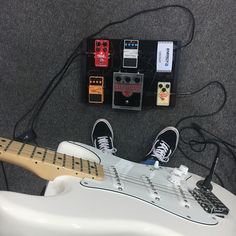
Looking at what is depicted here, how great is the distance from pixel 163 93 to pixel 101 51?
0.28 meters

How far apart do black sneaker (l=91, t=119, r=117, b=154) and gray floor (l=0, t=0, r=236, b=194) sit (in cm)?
4

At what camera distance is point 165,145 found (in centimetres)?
125

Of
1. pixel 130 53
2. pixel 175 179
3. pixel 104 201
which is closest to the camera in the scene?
pixel 104 201

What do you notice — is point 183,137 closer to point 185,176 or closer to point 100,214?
point 185,176

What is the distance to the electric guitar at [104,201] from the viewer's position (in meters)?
0.65

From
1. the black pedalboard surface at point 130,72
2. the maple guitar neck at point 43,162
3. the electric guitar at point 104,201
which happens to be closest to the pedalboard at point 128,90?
the black pedalboard surface at point 130,72

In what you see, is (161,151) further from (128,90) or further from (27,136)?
(27,136)

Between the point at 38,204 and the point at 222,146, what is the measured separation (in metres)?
0.84

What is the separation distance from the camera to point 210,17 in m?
1.20

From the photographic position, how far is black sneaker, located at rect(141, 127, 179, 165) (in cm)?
124

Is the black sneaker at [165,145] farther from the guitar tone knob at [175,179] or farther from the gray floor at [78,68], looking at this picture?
the guitar tone knob at [175,179]

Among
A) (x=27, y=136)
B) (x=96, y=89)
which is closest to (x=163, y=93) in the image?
(x=96, y=89)

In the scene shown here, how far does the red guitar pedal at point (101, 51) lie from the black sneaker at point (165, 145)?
0.35 m

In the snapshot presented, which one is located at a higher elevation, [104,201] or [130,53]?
[130,53]
